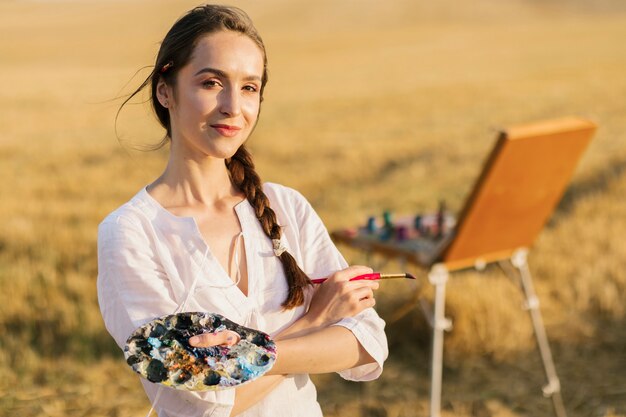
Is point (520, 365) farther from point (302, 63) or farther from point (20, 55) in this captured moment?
point (20, 55)

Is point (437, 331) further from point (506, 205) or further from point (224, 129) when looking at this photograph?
point (224, 129)

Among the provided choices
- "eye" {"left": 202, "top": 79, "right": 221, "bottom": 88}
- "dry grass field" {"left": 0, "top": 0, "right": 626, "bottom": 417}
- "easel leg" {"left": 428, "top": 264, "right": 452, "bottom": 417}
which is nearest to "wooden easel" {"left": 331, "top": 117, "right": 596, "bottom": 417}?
"easel leg" {"left": 428, "top": 264, "right": 452, "bottom": 417}

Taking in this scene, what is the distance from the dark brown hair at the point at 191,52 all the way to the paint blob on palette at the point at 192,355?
24cm

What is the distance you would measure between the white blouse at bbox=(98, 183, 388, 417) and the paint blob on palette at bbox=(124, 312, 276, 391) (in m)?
0.06

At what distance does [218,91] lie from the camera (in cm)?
184

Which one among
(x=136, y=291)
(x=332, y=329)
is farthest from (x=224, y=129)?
(x=332, y=329)

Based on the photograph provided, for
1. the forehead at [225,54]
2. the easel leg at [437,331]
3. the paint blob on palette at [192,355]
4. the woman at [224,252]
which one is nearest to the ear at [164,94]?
the woman at [224,252]

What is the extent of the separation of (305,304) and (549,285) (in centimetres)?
410

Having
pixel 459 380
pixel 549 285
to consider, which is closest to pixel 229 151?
pixel 459 380

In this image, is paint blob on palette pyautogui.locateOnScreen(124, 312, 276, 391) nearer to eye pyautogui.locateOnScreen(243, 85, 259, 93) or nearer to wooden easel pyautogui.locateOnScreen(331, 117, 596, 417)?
eye pyautogui.locateOnScreen(243, 85, 259, 93)

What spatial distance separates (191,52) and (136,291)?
49cm

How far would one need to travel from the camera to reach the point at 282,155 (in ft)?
38.7

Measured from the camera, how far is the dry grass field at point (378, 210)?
15.3 ft

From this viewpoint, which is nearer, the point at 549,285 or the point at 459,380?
the point at 459,380
